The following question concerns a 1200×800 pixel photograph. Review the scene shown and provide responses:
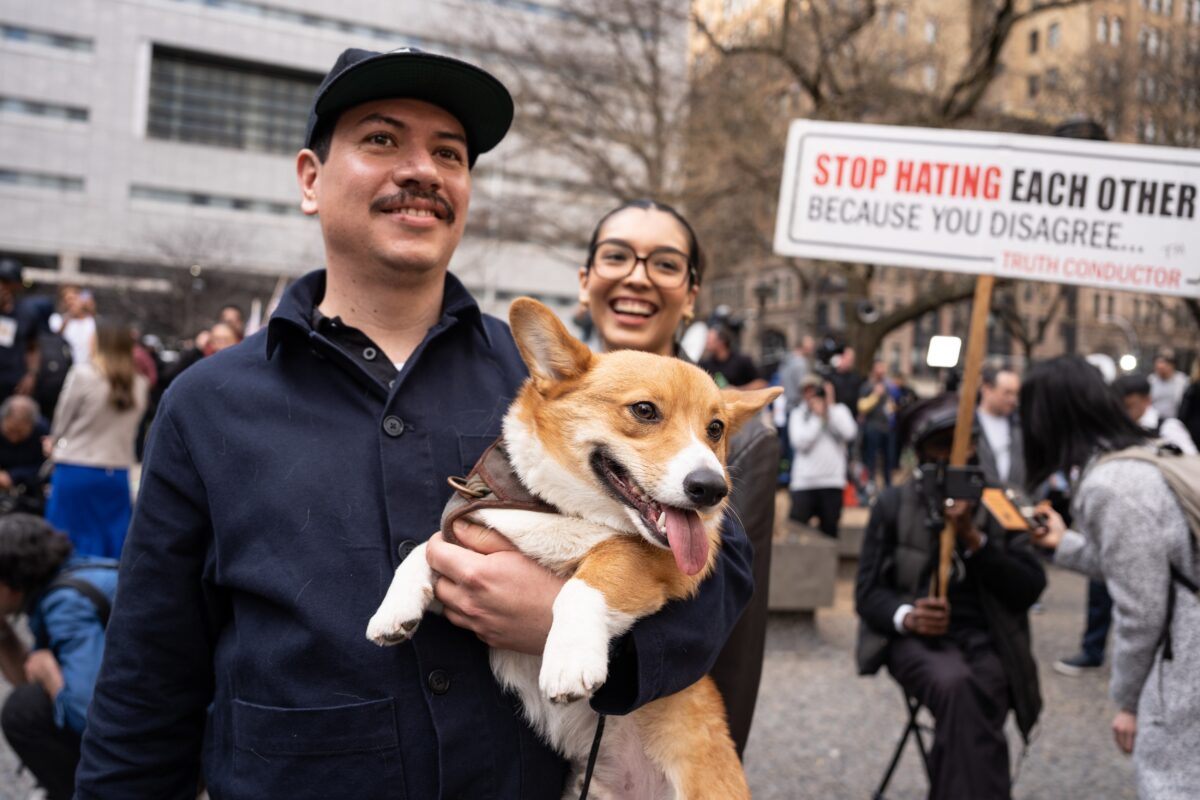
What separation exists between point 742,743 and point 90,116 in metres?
56.5

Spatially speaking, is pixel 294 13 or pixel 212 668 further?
pixel 294 13

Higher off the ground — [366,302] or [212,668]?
[366,302]

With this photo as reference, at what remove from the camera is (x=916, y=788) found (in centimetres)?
495

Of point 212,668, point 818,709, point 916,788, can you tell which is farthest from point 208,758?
point 818,709

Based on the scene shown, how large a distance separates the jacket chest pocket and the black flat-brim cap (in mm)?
1281

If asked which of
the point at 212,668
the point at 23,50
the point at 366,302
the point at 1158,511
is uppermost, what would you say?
the point at 23,50

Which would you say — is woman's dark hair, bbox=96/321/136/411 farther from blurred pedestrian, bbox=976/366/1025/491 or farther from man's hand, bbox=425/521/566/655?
blurred pedestrian, bbox=976/366/1025/491

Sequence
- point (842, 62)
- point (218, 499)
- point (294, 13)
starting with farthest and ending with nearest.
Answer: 1. point (294, 13)
2. point (842, 62)
3. point (218, 499)

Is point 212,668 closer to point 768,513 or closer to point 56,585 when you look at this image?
point 768,513

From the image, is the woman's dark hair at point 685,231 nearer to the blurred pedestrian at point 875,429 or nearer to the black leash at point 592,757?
the black leash at point 592,757

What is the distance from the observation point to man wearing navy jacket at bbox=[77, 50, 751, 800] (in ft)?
5.10

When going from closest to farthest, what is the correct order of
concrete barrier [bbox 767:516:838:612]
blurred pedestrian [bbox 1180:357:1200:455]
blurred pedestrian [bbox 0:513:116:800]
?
blurred pedestrian [bbox 0:513:116:800] < concrete barrier [bbox 767:516:838:612] < blurred pedestrian [bbox 1180:357:1200:455]

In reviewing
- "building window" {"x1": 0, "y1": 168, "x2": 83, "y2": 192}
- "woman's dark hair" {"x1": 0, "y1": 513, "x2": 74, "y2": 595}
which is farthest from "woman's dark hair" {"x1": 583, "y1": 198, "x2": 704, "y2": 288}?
"building window" {"x1": 0, "y1": 168, "x2": 83, "y2": 192}

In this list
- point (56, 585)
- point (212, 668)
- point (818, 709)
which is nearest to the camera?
point (212, 668)
